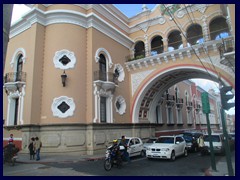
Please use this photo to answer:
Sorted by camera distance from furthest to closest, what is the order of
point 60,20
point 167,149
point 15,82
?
1. point 60,20
2. point 15,82
3. point 167,149

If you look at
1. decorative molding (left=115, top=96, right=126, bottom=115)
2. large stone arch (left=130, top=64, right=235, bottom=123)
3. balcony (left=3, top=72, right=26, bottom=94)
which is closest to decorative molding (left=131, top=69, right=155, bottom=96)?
large stone arch (left=130, top=64, right=235, bottom=123)

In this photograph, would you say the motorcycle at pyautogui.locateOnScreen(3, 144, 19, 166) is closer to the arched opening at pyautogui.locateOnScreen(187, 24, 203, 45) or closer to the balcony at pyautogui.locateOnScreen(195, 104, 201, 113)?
the arched opening at pyautogui.locateOnScreen(187, 24, 203, 45)

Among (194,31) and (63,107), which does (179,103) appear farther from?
(63,107)

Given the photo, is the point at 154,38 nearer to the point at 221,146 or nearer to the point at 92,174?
the point at 221,146

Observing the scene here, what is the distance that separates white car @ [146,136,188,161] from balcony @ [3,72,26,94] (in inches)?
397

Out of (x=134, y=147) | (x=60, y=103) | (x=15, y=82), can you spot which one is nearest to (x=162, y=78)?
(x=134, y=147)

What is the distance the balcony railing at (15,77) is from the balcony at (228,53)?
541 inches

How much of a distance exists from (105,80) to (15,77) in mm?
6926

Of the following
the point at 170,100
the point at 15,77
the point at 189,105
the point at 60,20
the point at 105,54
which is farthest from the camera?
the point at 189,105

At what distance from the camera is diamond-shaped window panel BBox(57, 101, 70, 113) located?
49.1 ft

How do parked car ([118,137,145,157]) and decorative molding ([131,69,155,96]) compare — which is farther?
decorative molding ([131,69,155,96])

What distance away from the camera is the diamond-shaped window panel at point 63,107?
49.1 feet

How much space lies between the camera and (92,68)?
16438 mm
